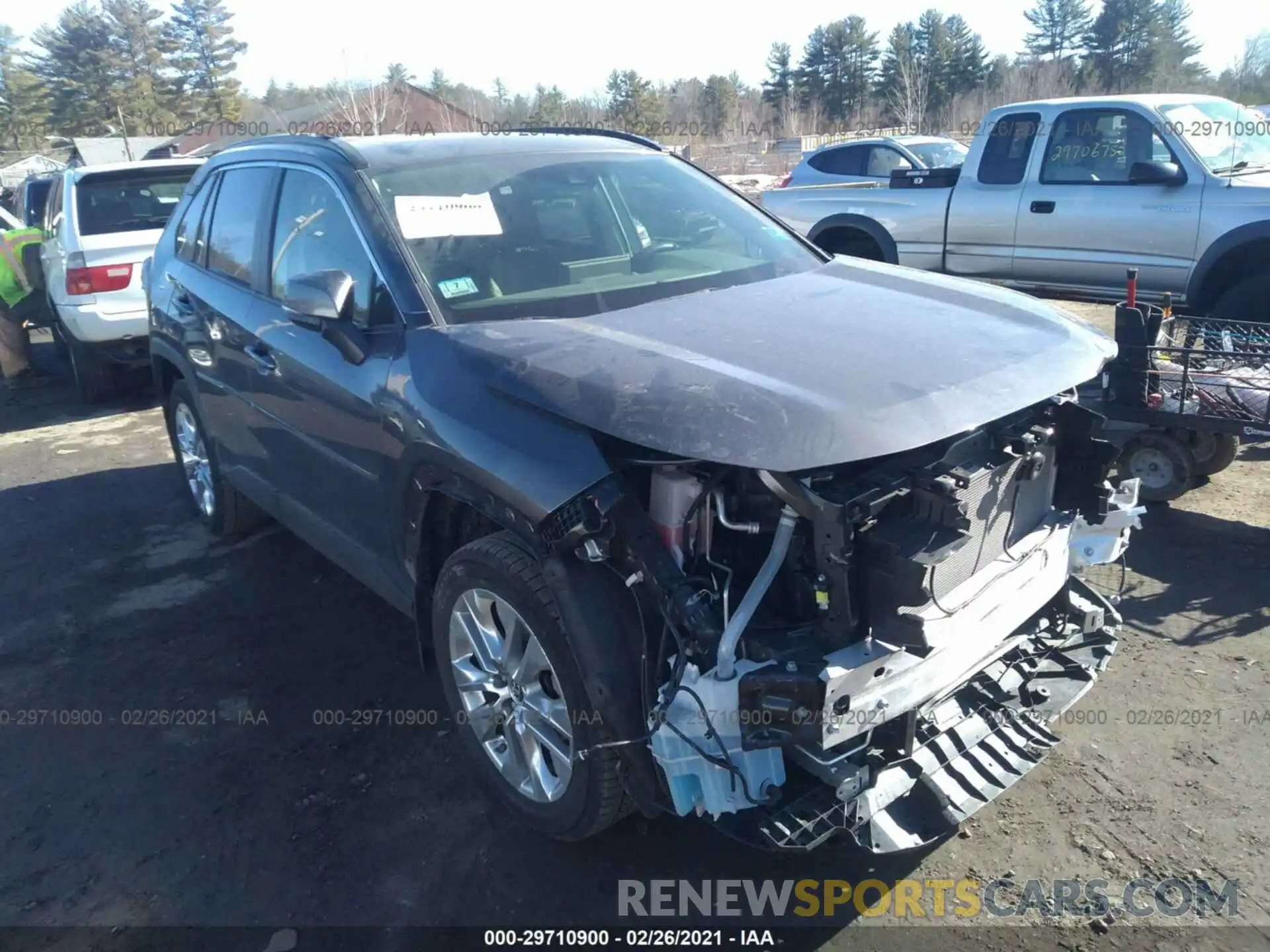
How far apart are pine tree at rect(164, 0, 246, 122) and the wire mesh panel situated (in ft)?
214

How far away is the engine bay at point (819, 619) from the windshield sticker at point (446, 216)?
1.28 meters

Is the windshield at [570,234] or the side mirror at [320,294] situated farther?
the windshield at [570,234]

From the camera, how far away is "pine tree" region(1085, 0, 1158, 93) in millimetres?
45875

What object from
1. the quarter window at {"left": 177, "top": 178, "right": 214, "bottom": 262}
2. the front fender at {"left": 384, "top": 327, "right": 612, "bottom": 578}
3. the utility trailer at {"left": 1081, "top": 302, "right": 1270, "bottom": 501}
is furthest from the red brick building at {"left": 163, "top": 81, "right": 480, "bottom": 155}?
the front fender at {"left": 384, "top": 327, "right": 612, "bottom": 578}

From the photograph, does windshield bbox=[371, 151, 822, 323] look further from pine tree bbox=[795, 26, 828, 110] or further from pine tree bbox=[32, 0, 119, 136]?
pine tree bbox=[32, 0, 119, 136]

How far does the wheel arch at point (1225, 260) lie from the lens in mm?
6801

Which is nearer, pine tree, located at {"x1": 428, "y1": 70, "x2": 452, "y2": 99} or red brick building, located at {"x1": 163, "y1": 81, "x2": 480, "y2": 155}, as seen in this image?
red brick building, located at {"x1": 163, "y1": 81, "x2": 480, "y2": 155}

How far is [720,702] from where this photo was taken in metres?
2.33

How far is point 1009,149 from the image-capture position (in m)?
8.56

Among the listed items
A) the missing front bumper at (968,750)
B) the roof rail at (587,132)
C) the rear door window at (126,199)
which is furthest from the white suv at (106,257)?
the missing front bumper at (968,750)

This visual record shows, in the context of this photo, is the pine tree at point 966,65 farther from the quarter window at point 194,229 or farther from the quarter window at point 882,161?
the quarter window at point 194,229

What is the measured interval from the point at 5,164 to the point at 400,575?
189 feet

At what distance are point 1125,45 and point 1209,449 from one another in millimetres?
51451

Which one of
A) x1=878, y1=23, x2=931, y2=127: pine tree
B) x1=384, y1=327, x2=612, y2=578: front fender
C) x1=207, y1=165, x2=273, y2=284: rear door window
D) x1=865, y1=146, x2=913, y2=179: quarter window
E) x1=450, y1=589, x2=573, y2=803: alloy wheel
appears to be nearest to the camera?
x1=384, y1=327, x2=612, y2=578: front fender
